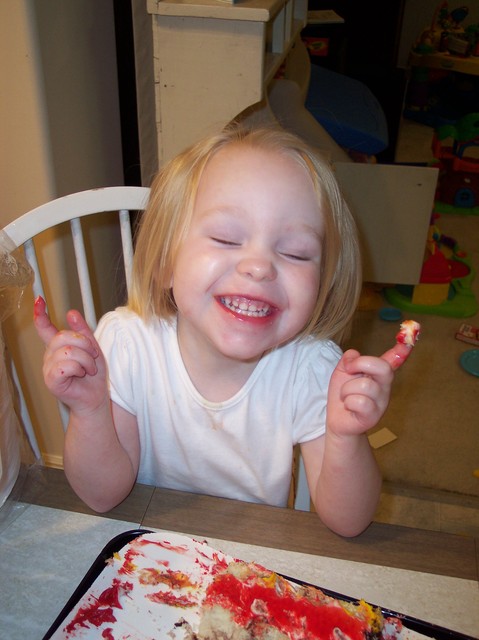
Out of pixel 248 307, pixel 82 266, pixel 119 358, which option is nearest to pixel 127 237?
pixel 82 266

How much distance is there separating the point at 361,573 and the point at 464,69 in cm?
384

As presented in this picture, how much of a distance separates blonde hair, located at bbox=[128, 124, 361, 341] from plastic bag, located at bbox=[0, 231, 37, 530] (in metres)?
0.17

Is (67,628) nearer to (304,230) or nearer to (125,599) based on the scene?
(125,599)

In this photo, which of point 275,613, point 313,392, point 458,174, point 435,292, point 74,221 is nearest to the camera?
point 275,613

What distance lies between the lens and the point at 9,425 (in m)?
0.62

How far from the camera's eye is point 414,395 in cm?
195

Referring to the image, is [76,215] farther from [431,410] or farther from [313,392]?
[431,410]

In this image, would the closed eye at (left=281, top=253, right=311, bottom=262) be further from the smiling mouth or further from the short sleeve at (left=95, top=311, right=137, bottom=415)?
the short sleeve at (left=95, top=311, right=137, bottom=415)

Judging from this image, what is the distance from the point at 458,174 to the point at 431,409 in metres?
1.58

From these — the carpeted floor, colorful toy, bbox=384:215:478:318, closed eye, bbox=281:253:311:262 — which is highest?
closed eye, bbox=281:253:311:262

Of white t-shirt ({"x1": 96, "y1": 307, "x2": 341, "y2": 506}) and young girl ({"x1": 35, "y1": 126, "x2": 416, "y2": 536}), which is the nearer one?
young girl ({"x1": 35, "y1": 126, "x2": 416, "y2": 536})

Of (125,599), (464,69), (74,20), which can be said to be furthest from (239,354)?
(464,69)

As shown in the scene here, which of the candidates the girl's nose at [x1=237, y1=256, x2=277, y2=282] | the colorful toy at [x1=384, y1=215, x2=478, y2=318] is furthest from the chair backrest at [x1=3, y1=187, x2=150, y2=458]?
the colorful toy at [x1=384, y1=215, x2=478, y2=318]

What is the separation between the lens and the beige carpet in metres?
1.67
